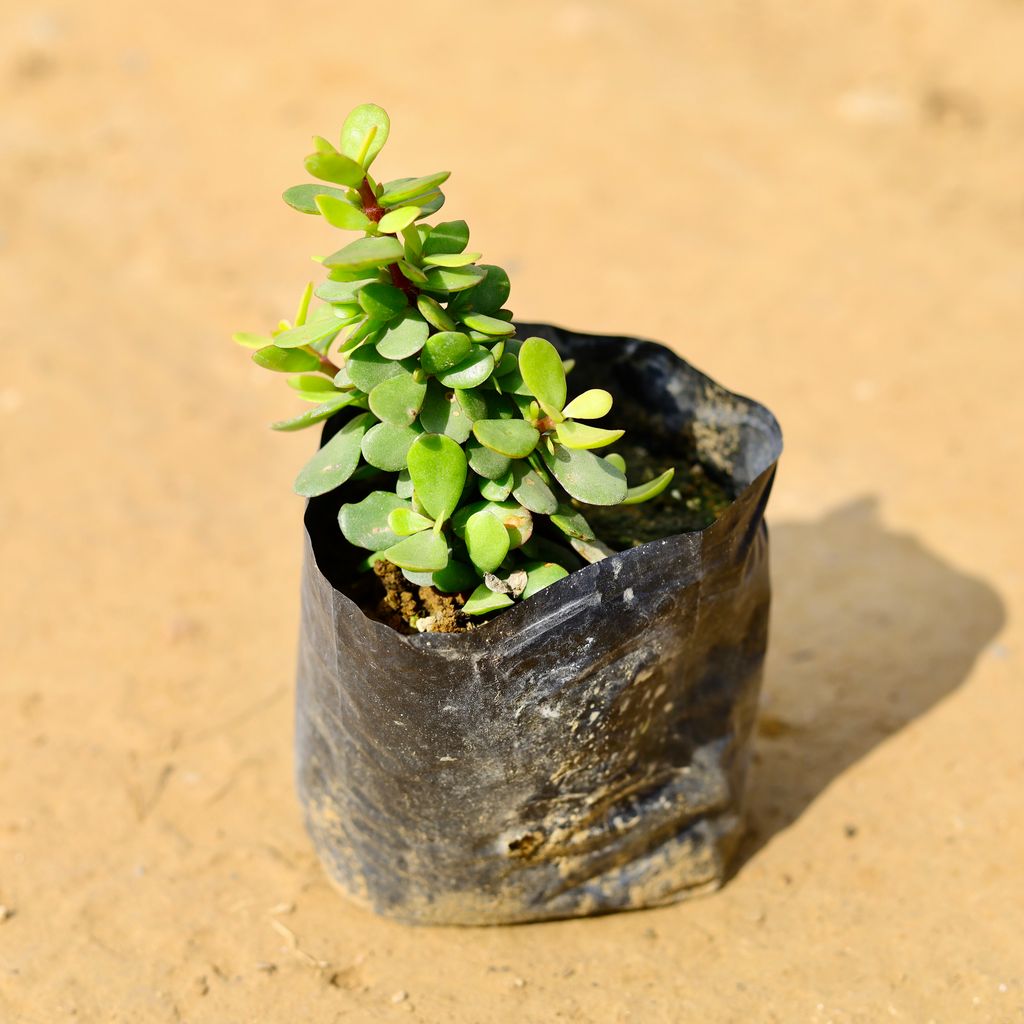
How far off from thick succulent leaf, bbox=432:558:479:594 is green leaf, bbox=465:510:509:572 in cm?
8

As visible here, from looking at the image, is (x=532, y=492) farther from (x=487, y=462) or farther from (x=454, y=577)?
(x=454, y=577)

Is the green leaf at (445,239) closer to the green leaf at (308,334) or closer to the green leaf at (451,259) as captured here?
the green leaf at (451,259)

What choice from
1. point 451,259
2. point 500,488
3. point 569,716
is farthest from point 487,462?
point 569,716

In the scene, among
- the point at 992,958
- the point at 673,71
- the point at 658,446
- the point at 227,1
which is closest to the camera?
the point at 992,958

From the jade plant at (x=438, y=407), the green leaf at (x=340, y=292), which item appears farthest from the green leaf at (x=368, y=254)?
the green leaf at (x=340, y=292)

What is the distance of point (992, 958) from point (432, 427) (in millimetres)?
1159

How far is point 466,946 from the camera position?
1.82 m

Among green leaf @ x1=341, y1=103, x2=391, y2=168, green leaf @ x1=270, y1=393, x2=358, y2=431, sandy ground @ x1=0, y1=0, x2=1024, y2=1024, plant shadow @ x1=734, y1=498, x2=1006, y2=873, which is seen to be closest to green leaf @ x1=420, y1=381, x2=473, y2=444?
green leaf @ x1=270, y1=393, x2=358, y2=431

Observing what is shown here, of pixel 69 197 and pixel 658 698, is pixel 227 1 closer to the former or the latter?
pixel 69 197

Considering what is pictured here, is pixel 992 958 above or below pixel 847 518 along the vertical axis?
above

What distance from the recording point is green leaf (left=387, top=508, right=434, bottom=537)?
156 cm

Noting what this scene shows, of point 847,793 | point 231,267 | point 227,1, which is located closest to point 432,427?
point 847,793

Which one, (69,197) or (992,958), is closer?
(992,958)

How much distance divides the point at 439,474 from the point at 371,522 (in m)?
0.16
